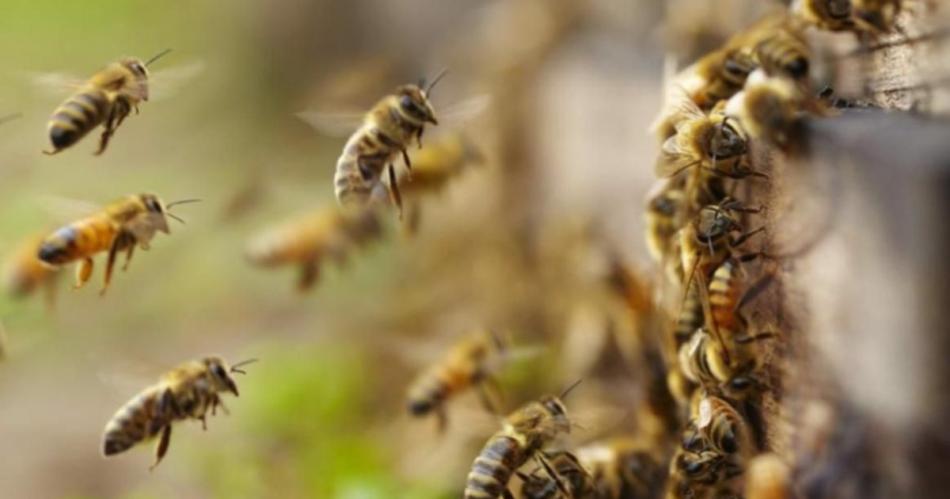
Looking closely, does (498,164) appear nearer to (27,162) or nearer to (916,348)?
(27,162)

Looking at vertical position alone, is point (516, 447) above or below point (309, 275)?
below

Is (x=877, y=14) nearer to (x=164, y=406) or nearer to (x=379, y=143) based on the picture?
(x=379, y=143)

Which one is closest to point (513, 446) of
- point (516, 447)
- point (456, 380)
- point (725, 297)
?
point (516, 447)

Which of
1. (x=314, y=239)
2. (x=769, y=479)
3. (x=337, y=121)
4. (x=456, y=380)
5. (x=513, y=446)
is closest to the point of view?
(x=769, y=479)

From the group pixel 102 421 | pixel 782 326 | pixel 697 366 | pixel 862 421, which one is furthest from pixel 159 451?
pixel 102 421

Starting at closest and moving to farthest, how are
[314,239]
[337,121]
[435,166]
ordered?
[337,121] < [435,166] < [314,239]
